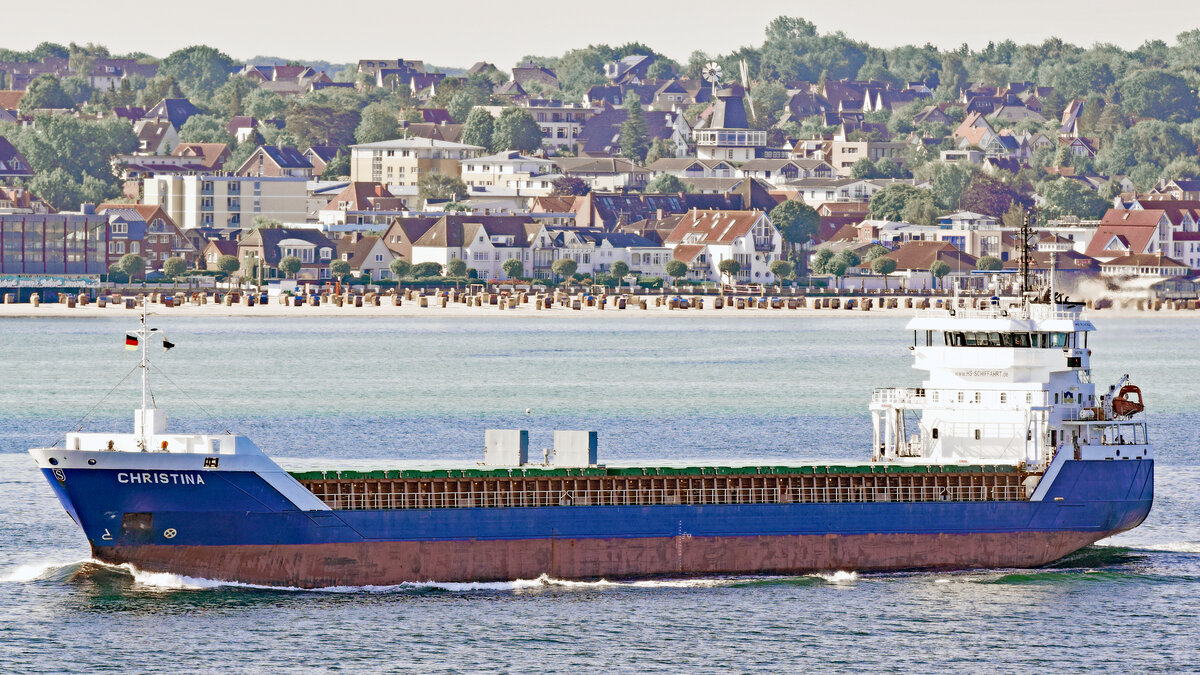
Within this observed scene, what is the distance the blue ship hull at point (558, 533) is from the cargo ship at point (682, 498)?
0.17ft

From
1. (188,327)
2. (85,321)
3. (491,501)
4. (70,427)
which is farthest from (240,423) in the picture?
(85,321)

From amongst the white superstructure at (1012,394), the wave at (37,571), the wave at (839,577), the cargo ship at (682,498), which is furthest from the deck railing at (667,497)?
the wave at (37,571)

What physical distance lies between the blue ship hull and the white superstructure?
4.73 ft

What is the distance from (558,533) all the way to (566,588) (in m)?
1.49

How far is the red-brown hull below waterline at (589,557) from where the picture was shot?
174 feet

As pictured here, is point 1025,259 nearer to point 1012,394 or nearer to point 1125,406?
point 1012,394

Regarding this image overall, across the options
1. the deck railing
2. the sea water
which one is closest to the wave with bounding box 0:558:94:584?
the sea water

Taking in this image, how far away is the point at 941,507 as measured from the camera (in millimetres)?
57938

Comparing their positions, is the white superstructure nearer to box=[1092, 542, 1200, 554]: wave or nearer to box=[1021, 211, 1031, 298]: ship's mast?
box=[1021, 211, 1031, 298]: ship's mast

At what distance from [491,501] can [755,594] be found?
7646mm

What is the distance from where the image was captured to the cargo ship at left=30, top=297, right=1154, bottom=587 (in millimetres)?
52250

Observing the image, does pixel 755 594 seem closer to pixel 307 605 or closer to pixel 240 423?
pixel 307 605

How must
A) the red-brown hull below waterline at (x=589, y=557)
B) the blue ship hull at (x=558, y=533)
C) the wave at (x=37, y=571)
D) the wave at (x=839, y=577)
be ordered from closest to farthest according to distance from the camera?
1. the blue ship hull at (x=558, y=533)
2. the red-brown hull below waterline at (x=589, y=557)
3. the wave at (x=37, y=571)
4. the wave at (x=839, y=577)

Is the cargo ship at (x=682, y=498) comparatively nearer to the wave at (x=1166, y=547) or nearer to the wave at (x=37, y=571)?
the wave at (x=1166, y=547)
